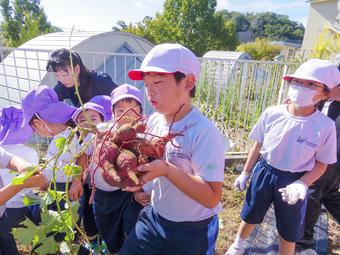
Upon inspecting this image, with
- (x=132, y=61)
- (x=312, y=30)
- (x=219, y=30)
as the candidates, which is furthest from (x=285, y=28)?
(x=132, y=61)

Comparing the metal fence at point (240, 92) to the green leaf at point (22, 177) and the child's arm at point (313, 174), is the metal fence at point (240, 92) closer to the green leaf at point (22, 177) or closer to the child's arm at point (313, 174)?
the child's arm at point (313, 174)

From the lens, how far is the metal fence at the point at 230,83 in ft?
15.3

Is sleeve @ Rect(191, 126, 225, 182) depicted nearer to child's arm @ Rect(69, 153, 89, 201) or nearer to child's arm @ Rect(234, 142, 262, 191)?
child's arm @ Rect(69, 153, 89, 201)

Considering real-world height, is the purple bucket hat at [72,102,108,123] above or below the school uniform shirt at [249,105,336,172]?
above

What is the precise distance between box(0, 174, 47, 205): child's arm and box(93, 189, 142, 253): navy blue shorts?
0.57 m

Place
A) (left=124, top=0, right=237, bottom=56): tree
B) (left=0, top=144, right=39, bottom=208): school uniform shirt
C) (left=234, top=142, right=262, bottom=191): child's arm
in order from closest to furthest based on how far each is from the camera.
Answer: (left=0, top=144, right=39, bottom=208): school uniform shirt < (left=234, top=142, right=262, bottom=191): child's arm < (left=124, top=0, right=237, bottom=56): tree

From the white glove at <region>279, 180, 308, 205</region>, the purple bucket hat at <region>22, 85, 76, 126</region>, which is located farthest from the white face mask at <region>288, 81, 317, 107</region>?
→ the purple bucket hat at <region>22, 85, 76, 126</region>

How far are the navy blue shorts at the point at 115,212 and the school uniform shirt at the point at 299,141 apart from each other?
3.55 ft

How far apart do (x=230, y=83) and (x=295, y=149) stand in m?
3.01

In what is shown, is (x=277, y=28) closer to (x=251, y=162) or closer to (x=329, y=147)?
(x=251, y=162)

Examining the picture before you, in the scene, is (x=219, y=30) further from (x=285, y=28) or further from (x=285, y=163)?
(x=285, y=28)

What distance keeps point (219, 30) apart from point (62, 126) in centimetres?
2989

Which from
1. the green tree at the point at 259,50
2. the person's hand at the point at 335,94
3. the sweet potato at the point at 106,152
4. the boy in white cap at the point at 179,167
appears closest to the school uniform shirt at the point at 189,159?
the boy in white cap at the point at 179,167

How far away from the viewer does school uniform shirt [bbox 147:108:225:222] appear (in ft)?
4.38
